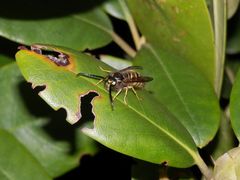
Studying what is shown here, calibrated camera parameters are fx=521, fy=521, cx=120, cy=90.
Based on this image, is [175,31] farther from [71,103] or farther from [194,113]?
[71,103]

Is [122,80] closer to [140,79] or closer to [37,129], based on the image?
[140,79]

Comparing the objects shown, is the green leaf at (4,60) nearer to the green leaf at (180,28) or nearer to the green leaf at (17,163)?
the green leaf at (17,163)

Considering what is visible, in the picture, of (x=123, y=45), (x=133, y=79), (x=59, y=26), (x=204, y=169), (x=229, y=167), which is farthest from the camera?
(x=123, y=45)

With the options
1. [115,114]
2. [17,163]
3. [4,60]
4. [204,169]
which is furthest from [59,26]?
[204,169]

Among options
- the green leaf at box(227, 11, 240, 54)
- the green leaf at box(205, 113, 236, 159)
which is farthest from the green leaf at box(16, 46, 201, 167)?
the green leaf at box(227, 11, 240, 54)

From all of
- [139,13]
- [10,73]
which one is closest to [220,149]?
[139,13]

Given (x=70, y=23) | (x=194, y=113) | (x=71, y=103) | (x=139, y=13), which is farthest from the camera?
(x=70, y=23)

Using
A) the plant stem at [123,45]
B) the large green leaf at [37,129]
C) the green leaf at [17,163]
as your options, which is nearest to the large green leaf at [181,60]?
the plant stem at [123,45]

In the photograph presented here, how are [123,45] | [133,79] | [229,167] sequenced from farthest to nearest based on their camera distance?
[123,45] → [133,79] → [229,167]
